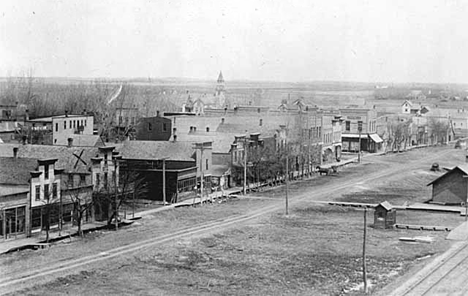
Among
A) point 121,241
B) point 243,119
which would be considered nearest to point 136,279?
point 121,241

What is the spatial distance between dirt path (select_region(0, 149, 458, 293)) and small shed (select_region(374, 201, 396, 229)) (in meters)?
8.75

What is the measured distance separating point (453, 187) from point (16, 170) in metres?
36.2

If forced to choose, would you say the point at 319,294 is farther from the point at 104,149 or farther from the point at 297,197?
the point at 297,197

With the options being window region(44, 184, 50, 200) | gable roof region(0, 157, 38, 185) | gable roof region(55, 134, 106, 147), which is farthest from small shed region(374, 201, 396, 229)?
gable roof region(55, 134, 106, 147)

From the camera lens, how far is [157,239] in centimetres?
4597

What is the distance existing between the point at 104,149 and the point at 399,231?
2137 cm

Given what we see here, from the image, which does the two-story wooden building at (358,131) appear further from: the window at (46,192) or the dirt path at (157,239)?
the window at (46,192)

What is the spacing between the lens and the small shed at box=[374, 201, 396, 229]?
175ft

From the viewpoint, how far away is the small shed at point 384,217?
2096 inches

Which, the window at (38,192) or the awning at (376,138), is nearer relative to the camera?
the window at (38,192)

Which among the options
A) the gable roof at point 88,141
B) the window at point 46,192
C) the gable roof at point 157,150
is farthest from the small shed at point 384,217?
the gable roof at point 88,141

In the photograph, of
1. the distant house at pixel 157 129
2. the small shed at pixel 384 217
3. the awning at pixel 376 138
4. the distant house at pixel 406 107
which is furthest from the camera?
the distant house at pixel 406 107

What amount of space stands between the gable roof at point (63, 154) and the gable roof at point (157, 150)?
8.49 metres

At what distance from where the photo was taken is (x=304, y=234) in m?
50.2
